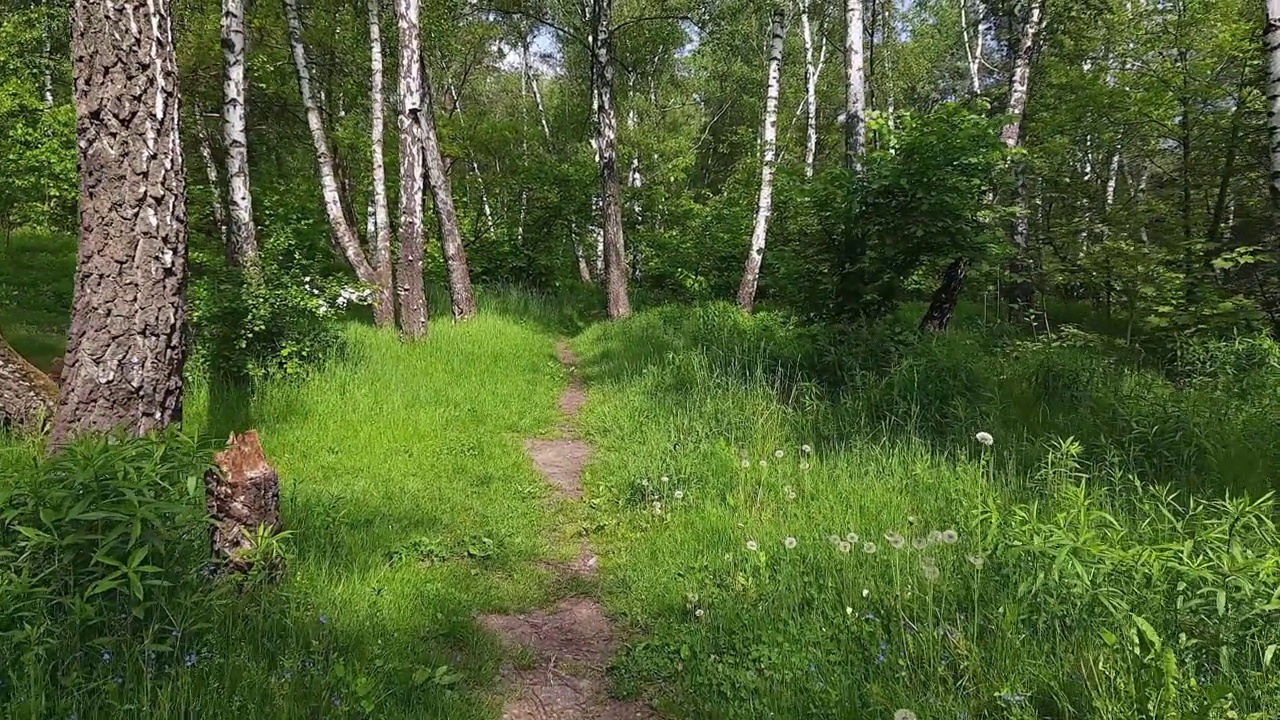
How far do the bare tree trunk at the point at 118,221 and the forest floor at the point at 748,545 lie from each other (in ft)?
3.70

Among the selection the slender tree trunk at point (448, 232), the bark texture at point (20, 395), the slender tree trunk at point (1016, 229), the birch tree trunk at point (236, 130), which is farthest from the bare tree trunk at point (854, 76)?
the bark texture at point (20, 395)

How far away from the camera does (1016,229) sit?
13.2 meters

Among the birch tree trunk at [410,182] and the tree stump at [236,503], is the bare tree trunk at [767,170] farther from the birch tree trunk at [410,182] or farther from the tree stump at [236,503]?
the tree stump at [236,503]

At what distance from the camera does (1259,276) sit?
8367mm

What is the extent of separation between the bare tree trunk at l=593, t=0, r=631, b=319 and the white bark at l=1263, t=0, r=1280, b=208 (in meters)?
8.64

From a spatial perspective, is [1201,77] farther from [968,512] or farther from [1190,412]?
[968,512]

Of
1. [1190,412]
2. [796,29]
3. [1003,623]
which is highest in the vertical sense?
[796,29]

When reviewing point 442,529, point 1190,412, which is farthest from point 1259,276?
point 442,529

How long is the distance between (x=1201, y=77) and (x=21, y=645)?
16.8 metres

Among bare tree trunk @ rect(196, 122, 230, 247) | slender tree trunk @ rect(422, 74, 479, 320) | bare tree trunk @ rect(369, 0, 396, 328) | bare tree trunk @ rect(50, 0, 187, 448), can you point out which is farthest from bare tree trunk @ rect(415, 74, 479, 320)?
bare tree trunk @ rect(50, 0, 187, 448)

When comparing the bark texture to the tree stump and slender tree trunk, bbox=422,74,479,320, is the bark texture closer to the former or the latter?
the tree stump

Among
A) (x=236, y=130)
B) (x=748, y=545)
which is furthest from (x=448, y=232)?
(x=748, y=545)

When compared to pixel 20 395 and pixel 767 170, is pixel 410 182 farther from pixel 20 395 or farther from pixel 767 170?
pixel 767 170

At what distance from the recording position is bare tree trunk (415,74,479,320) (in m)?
11.1
